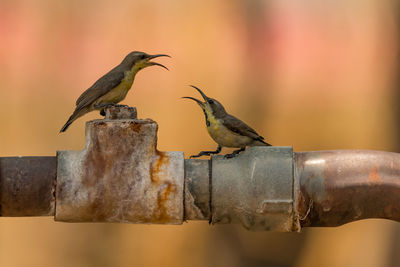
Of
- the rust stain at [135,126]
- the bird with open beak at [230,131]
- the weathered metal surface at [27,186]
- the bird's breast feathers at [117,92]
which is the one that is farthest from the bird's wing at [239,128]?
the weathered metal surface at [27,186]

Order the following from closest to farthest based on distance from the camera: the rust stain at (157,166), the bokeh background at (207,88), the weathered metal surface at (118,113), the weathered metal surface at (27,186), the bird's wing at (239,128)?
the weathered metal surface at (27,186) → the rust stain at (157,166) → the weathered metal surface at (118,113) → the bird's wing at (239,128) → the bokeh background at (207,88)

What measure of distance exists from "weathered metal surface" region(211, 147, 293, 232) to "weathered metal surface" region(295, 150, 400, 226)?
85 mm

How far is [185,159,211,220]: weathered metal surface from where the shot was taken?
3.31m

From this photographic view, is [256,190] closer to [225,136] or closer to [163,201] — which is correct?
[163,201]

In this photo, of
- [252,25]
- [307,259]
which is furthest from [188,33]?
[307,259]

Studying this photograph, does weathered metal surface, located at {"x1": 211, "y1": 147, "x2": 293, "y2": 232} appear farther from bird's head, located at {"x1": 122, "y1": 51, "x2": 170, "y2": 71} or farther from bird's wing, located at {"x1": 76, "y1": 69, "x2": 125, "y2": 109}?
bird's head, located at {"x1": 122, "y1": 51, "x2": 170, "y2": 71}

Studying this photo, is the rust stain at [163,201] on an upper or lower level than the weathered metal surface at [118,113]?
lower

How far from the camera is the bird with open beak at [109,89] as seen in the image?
175 inches

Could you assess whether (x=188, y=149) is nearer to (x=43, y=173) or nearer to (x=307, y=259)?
(x=307, y=259)

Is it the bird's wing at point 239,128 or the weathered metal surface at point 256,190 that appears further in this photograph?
the bird's wing at point 239,128

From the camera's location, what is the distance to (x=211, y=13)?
6730 millimetres

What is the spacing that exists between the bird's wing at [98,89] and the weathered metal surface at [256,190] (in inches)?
57.4

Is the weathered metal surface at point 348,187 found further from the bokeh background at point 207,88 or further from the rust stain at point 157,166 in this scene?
the bokeh background at point 207,88

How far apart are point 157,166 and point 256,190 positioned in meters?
0.56
